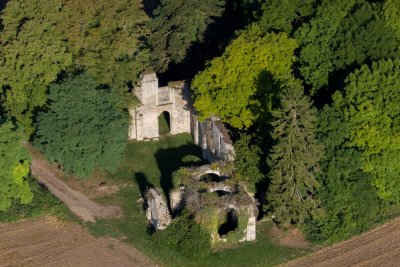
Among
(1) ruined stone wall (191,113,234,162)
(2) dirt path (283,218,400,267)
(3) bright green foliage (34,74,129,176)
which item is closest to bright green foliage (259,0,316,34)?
(1) ruined stone wall (191,113,234,162)

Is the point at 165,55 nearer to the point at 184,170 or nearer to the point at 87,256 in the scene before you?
the point at 184,170

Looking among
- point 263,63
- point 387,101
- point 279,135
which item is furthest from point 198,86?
point 387,101

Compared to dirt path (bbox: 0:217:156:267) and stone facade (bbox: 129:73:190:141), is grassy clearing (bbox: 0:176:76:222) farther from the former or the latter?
stone facade (bbox: 129:73:190:141)

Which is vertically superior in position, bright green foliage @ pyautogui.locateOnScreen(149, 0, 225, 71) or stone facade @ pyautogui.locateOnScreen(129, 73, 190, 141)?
bright green foliage @ pyautogui.locateOnScreen(149, 0, 225, 71)

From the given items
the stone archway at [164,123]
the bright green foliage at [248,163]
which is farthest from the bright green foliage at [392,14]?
the stone archway at [164,123]

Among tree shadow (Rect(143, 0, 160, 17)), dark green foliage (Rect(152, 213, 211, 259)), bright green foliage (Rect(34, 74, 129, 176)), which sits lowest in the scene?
dark green foliage (Rect(152, 213, 211, 259))

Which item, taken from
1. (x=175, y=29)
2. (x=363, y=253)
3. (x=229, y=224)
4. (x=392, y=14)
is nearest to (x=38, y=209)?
(x=229, y=224)
